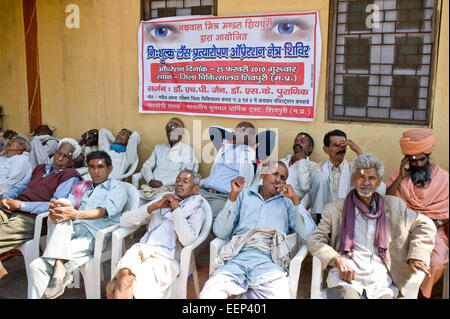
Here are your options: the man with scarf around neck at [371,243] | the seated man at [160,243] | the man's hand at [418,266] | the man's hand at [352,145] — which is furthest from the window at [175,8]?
the man's hand at [418,266]

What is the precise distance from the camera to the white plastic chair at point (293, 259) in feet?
10.1

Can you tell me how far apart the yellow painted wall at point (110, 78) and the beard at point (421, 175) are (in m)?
1.29

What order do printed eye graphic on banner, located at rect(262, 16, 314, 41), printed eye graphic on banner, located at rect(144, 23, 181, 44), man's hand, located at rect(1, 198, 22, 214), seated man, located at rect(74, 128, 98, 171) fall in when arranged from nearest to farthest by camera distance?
man's hand, located at rect(1, 198, 22, 214) < printed eye graphic on banner, located at rect(262, 16, 314, 41) < printed eye graphic on banner, located at rect(144, 23, 181, 44) < seated man, located at rect(74, 128, 98, 171)

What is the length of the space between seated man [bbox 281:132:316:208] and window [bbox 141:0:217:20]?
2.12 m

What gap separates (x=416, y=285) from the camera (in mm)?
2838

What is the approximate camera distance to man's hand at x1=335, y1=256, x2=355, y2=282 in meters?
2.94

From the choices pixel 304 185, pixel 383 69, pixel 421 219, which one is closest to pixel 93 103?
pixel 304 185

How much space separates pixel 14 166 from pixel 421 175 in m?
4.16

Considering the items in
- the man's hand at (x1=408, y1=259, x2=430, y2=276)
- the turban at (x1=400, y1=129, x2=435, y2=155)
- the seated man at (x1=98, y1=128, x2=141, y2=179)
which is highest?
the turban at (x1=400, y1=129, x2=435, y2=155)

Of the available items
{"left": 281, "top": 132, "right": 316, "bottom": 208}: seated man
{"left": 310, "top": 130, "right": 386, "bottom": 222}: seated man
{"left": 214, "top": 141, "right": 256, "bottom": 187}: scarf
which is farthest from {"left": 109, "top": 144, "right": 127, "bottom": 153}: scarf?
{"left": 310, "top": 130, "right": 386, "bottom": 222}: seated man

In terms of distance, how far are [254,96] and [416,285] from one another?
309 cm

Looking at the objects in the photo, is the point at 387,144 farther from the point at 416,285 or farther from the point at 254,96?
the point at 416,285

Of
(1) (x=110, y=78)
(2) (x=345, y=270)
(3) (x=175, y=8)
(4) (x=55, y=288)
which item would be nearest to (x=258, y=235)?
(2) (x=345, y=270)

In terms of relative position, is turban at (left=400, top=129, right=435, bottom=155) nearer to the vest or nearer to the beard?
the beard
